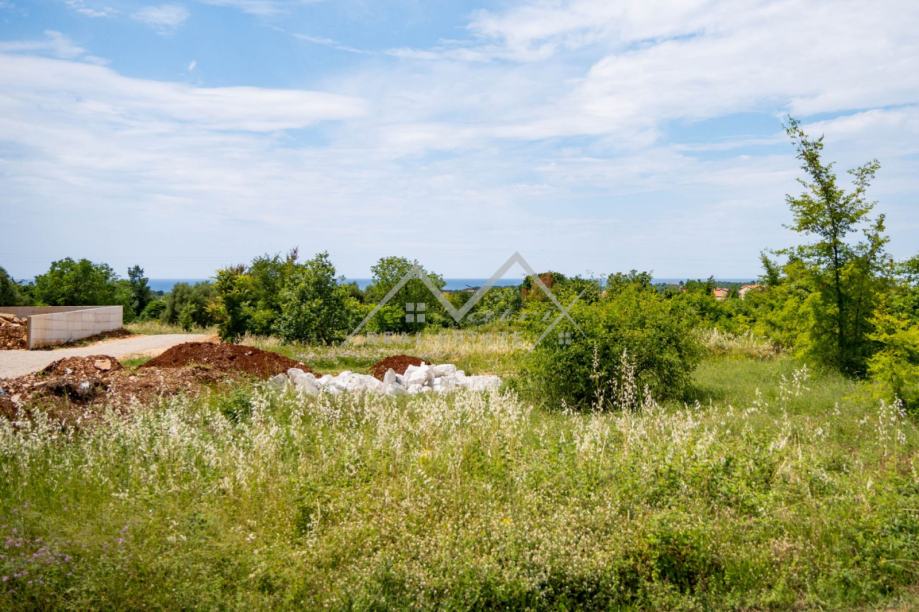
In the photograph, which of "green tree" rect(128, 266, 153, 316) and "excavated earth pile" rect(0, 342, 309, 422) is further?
"green tree" rect(128, 266, 153, 316)

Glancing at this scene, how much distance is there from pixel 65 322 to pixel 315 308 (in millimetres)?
7814

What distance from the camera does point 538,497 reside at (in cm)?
441

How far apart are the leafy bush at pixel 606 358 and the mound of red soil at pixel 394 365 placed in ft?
10.0

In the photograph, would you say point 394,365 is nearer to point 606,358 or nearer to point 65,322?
point 606,358

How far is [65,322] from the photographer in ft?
58.1

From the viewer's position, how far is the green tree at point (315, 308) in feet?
50.2

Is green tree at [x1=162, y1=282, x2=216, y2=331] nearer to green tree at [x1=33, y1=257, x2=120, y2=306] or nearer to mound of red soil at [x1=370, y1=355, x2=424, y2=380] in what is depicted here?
green tree at [x1=33, y1=257, x2=120, y2=306]

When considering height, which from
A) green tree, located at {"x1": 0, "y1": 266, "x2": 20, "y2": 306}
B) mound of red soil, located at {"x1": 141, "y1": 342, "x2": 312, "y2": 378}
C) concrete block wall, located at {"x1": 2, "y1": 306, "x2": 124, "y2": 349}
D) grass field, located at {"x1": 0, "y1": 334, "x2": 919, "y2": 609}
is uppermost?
green tree, located at {"x1": 0, "y1": 266, "x2": 20, "y2": 306}

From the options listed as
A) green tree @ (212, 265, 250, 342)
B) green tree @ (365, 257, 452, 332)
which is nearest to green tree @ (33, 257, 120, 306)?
green tree @ (212, 265, 250, 342)

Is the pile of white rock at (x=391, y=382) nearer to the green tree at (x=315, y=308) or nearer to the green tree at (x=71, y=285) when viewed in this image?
the green tree at (x=315, y=308)

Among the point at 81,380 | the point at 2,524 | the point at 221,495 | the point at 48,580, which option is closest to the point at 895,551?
the point at 221,495

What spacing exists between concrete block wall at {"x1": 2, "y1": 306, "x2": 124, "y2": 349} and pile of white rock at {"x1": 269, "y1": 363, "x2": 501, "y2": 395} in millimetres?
10937

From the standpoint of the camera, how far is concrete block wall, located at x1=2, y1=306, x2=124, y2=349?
1683 cm
